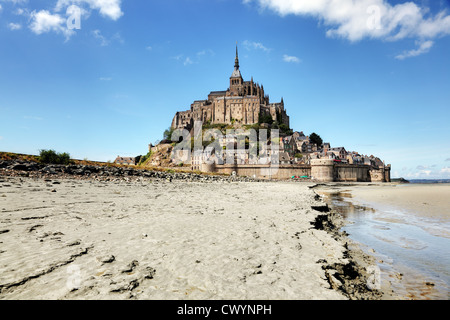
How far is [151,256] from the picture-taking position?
4230 millimetres

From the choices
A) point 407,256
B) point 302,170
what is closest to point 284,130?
point 302,170

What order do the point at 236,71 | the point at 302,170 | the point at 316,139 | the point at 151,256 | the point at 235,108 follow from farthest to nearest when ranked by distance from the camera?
the point at 236,71
the point at 235,108
the point at 316,139
the point at 302,170
the point at 151,256

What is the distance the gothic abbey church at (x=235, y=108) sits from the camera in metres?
114

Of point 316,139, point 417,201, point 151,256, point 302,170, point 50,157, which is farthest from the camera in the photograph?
point 316,139

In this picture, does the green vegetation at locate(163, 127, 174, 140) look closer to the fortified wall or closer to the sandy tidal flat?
the fortified wall

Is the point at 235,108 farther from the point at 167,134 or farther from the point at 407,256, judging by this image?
the point at 407,256

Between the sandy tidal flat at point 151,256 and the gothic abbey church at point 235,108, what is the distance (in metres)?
109

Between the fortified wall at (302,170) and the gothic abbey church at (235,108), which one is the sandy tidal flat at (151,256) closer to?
the fortified wall at (302,170)

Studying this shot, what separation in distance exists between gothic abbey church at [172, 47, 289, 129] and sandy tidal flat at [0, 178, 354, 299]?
356 feet

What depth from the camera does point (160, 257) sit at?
4219 mm

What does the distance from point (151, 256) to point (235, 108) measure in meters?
115

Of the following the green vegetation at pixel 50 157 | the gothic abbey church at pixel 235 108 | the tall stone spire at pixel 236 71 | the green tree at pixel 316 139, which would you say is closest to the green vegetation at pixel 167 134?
the gothic abbey church at pixel 235 108

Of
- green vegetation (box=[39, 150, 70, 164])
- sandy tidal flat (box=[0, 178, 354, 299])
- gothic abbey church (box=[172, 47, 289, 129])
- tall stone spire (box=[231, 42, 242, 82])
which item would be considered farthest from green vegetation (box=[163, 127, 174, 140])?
sandy tidal flat (box=[0, 178, 354, 299])
